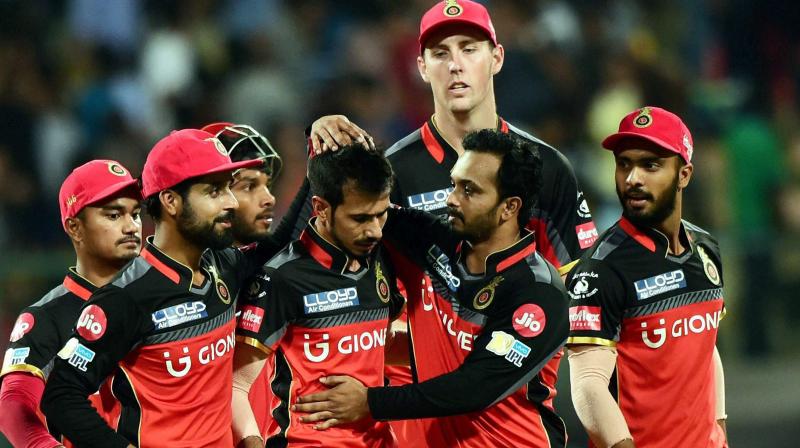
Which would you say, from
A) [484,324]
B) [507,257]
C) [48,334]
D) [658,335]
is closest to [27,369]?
[48,334]

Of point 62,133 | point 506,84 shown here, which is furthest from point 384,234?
point 62,133

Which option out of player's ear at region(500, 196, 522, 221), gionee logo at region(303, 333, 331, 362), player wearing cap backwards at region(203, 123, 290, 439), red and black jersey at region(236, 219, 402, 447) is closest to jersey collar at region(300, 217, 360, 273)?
red and black jersey at region(236, 219, 402, 447)

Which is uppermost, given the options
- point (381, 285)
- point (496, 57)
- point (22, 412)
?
point (496, 57)

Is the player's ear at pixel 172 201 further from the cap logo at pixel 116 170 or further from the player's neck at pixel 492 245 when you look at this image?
the player's neck at pixel 492 245

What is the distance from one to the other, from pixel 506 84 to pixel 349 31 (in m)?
1.66

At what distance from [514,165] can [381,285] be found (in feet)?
2.01

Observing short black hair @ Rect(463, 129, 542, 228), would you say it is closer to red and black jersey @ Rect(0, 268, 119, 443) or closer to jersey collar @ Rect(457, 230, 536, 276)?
jersey collar @ Rect(457, 230, 536, 276)

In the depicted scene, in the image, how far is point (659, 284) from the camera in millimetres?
4742

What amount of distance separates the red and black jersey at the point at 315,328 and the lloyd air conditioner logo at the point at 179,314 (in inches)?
6.6

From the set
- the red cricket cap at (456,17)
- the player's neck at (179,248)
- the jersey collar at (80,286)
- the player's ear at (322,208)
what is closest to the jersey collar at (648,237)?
the red cricket cap at (456,17)

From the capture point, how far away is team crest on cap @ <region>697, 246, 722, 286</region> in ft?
16.0

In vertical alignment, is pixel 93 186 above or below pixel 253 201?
below

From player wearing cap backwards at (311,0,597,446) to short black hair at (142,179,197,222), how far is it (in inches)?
34.8

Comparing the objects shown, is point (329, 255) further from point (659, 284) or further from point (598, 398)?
point (659, 284)
